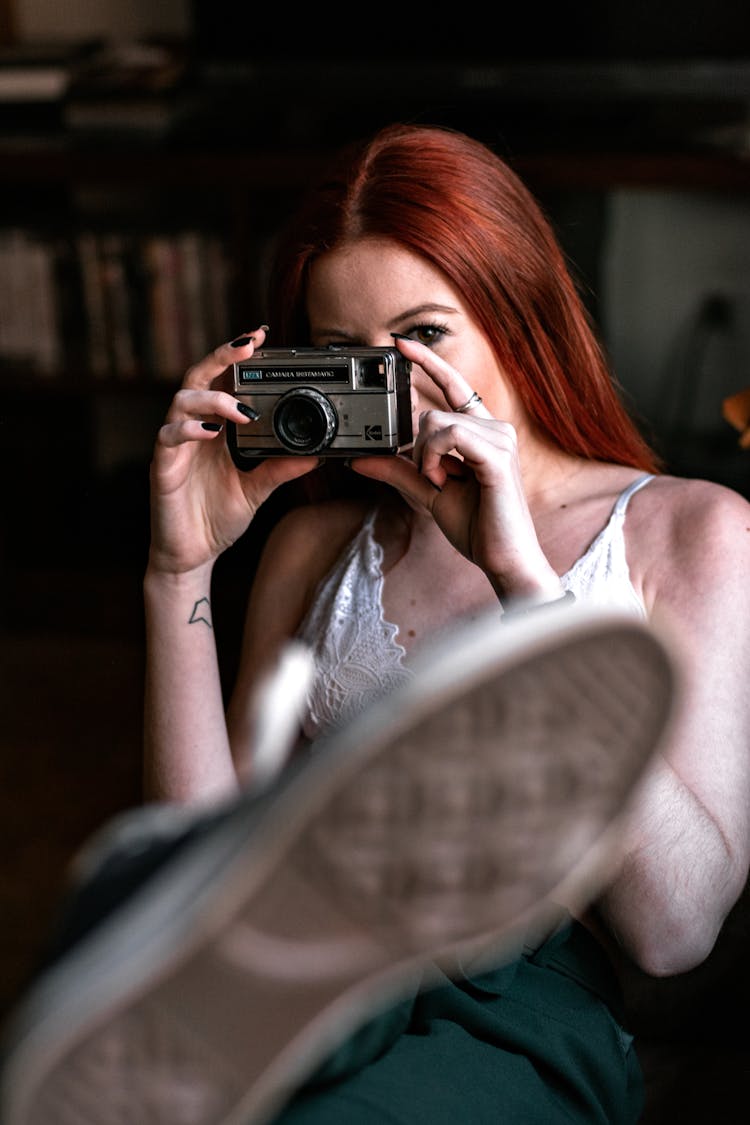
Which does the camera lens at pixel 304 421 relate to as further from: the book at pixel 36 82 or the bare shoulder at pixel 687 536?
the book at pixel 36 82

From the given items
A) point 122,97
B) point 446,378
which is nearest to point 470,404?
point 446,378

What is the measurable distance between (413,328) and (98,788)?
4.72ft

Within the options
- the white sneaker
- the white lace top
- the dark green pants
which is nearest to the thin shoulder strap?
the white lace top

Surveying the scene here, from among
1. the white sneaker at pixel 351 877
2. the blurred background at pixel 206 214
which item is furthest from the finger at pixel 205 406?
the blurred background at pixel 206 214

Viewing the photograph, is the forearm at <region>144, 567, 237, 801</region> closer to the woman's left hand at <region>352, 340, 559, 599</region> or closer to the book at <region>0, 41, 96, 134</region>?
the woman's left hand at <region>352, 340, 559, 599</region>

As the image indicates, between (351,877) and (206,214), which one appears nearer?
(351,877)

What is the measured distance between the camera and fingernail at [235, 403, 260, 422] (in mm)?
1188

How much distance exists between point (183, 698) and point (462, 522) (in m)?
0.30

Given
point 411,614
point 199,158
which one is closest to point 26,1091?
point 411,614

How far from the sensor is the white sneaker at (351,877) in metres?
0.49

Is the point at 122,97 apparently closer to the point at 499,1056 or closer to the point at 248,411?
the point at 248,411

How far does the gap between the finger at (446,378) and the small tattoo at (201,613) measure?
292 mm

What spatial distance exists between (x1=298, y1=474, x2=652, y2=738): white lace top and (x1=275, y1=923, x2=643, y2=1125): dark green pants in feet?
0.92

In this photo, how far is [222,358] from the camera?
1173mm
